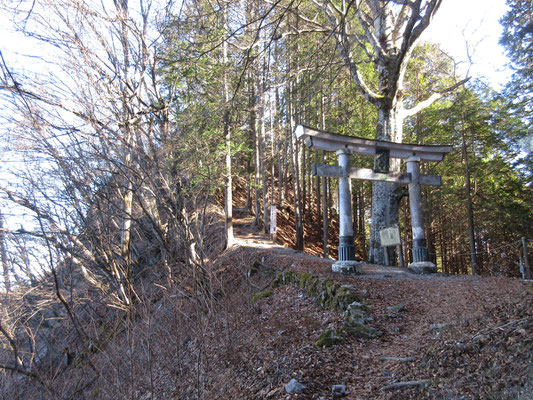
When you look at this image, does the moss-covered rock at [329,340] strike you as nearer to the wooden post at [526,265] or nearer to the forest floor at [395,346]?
the forest floor at [395,346]

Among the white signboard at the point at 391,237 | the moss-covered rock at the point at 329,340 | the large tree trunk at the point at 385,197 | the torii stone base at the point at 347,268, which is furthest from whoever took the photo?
the large tree trunk at the point at 385,197

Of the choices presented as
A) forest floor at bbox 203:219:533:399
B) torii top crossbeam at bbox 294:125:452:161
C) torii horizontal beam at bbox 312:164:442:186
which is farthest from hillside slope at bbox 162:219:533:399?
torii top crossbeam at bbox 294:125:452:161

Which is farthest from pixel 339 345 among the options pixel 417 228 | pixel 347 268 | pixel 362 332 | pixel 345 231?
pixel 417 228

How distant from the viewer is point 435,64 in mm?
Result: 16828

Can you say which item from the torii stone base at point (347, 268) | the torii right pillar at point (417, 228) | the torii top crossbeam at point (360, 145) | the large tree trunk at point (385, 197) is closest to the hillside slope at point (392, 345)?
the torii stone base at point (347, 268)

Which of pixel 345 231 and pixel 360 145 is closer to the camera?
pixel 345 231

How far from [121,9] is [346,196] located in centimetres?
730

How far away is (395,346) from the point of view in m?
4.65

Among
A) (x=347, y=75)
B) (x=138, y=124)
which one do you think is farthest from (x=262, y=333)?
(x=347, y=75)

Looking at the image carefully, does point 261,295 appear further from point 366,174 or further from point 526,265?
point 526,265

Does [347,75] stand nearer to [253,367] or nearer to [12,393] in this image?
[253,367]

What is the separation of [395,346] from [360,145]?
17.2 feet

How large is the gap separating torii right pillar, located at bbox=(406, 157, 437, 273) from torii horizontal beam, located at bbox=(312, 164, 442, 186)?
18 cm

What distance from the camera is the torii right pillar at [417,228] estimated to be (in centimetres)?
861
